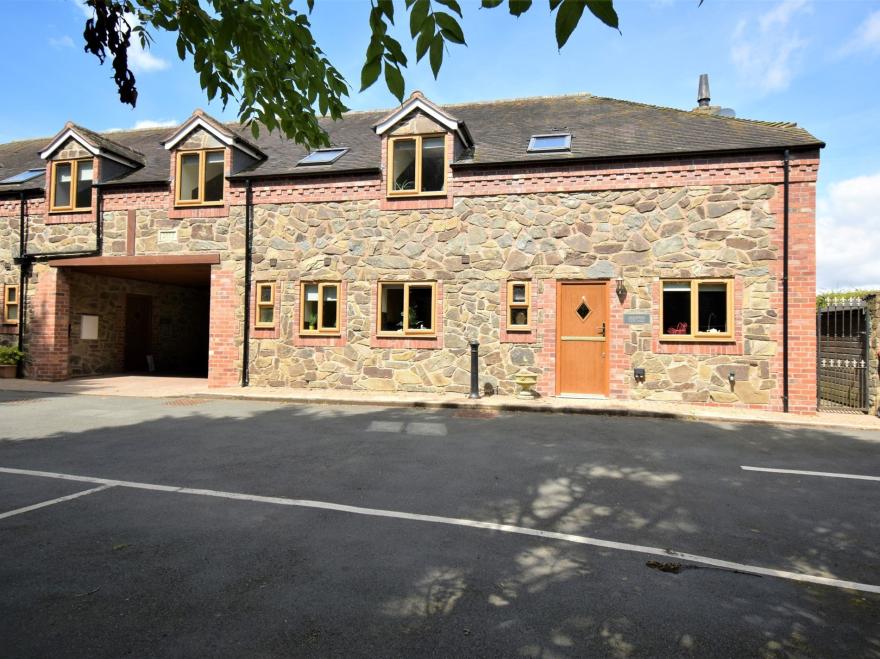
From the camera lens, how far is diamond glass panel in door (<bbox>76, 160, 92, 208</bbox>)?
14289 mm

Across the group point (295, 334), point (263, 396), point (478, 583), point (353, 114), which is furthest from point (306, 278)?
point (478, 583)

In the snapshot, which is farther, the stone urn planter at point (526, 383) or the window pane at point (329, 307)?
the window pane at point (329, 307)

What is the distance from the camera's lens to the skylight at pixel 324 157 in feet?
43.8

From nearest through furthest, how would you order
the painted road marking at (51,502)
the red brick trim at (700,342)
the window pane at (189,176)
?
the painted road marking at (51,502)
the red brick trim at (700,342)
the window pane at (189,176)

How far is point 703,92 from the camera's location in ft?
50.1

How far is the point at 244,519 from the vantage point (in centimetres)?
404

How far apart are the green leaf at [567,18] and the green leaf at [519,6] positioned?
0.53 ft

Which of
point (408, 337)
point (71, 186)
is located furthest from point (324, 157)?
point (71, 186)

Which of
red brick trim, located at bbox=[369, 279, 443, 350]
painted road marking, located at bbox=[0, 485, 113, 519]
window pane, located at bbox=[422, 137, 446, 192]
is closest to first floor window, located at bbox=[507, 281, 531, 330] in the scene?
red brick trim, located at bbox=[369, 279, 443, 350]

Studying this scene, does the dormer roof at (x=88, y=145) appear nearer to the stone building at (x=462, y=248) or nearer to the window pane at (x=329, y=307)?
the stone building at (x=462, y=248)

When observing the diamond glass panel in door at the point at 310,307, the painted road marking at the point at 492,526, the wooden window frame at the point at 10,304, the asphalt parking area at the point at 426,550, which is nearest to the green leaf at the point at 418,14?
the asphalt parking area at the point at 426,550

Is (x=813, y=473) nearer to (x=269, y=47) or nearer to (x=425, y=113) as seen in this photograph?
(x=269, y=47)

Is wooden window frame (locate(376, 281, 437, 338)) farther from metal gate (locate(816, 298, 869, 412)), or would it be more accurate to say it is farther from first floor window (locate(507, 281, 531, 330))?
metal gate (locate(816, 298, 869, 412))

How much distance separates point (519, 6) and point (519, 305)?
31.8 ft
